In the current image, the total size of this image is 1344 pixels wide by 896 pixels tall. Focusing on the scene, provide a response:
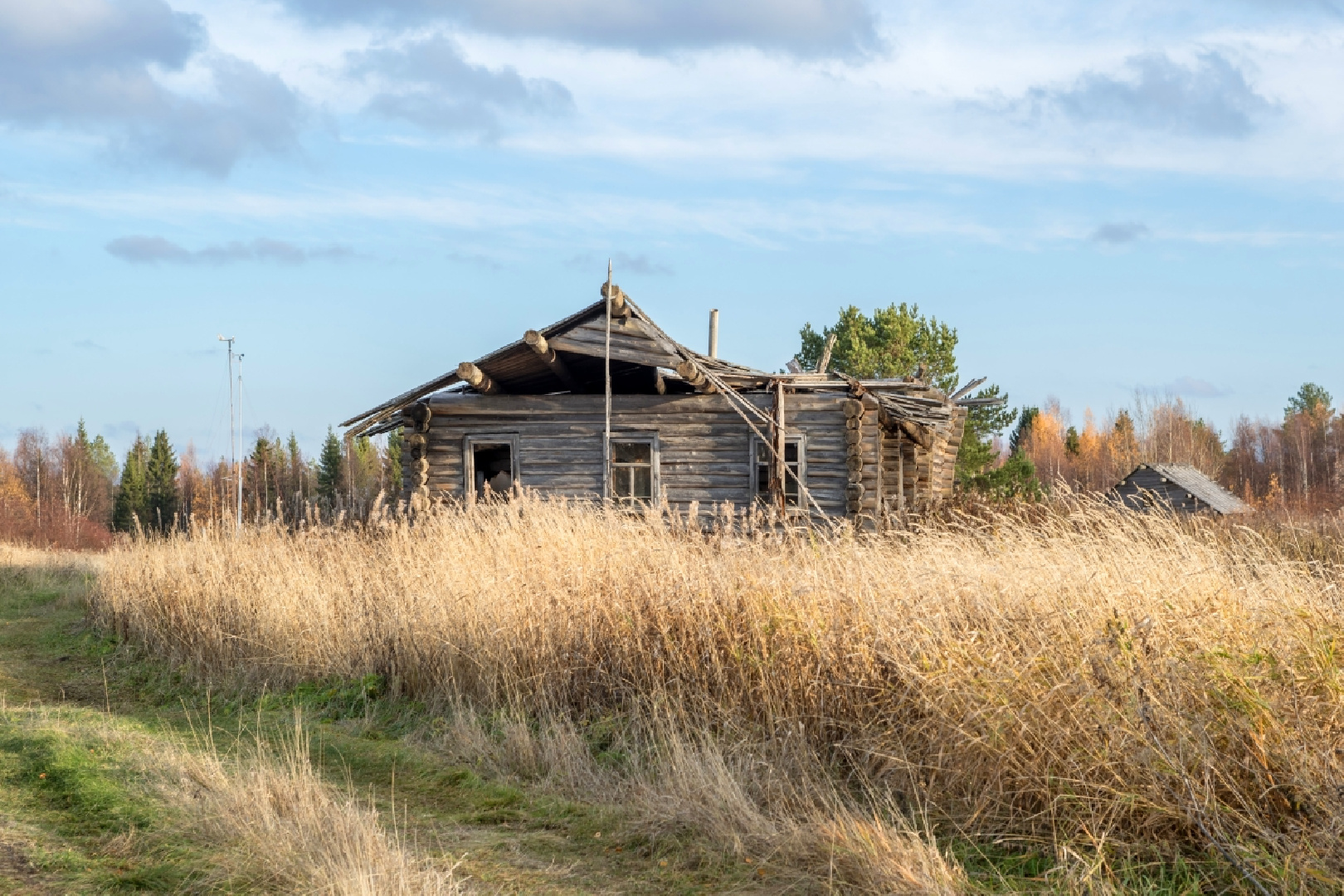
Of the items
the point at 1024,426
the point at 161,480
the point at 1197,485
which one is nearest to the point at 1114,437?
the point at 1024,426

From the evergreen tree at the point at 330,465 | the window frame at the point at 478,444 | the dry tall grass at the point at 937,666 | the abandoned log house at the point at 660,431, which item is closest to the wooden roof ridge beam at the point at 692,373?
the abandoned log house at the point at 660,431

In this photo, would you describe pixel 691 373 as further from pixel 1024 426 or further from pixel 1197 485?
pixel 1024 426

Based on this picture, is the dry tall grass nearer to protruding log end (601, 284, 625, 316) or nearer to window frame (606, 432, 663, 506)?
protruding log end (601, 284, 625, 316)

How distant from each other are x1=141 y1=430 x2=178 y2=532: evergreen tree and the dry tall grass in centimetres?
6353

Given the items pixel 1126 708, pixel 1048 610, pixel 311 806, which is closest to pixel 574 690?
pixel 311 806

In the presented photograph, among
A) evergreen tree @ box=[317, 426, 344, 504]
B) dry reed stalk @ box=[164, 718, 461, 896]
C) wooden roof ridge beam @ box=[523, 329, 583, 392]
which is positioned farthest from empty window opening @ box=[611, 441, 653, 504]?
evergreen tree @ box=[317, 426, 344, 504]

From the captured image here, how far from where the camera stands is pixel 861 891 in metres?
4.60

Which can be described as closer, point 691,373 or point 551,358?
point 691,373

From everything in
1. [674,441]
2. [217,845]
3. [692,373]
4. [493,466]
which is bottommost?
[217,845]

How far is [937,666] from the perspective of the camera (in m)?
5.83

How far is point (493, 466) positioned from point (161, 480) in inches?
2135

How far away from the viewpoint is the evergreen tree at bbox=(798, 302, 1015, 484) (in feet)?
124

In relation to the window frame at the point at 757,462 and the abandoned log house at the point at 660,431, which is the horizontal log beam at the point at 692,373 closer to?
the abandoned log house at the point at 660,431

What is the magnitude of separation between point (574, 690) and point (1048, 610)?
3.45 metres
